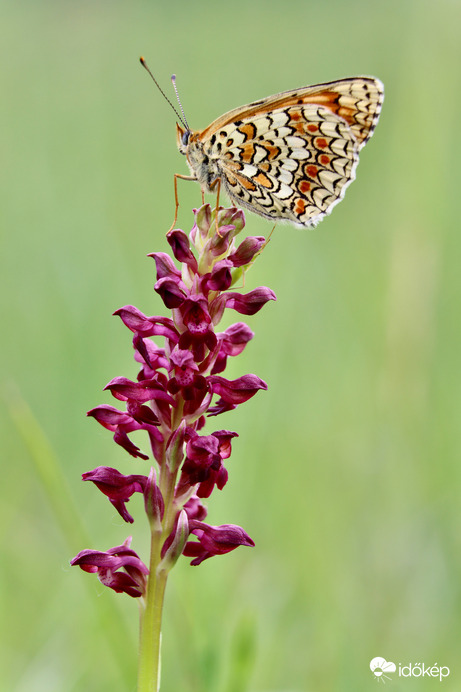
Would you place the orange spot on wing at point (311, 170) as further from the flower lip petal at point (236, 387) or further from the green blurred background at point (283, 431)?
the flower lip petal at point (236, 387)

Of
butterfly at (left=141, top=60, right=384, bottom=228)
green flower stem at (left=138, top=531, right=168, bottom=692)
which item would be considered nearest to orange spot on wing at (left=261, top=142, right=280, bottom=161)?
butterfly at (left=141, top=60, right=384, bottom=228)

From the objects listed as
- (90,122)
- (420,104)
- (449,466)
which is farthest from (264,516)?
(90,122)

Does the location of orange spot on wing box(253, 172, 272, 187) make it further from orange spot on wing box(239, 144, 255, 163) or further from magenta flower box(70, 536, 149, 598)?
magenta flower box(70, 536, 149, 598)

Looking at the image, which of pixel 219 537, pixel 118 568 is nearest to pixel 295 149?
pixel 219 537

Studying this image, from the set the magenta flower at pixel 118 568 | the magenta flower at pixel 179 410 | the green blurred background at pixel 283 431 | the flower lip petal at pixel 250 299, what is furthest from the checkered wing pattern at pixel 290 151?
the magenta flower at pixel 118 568

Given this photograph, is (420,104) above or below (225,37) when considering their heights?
below

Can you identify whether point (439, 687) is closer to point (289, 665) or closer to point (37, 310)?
point (289, 665)

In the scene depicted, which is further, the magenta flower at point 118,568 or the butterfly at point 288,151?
the butterfly at point 288,151
